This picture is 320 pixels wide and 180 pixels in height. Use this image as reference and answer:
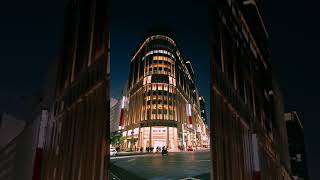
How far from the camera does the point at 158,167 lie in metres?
4.74

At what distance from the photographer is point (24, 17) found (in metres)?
3.39

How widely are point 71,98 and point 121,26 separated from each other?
144cm

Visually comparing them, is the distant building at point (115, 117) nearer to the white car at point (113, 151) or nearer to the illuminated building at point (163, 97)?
the white car at point (113, 151)

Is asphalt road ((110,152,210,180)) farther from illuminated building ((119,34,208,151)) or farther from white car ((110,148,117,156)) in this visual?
illuminated building ((119,34,208,151))

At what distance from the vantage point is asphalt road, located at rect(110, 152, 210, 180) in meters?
4.14

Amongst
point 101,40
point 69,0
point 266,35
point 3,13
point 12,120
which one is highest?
point 266,35

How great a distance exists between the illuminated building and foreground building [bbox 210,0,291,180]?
109cm

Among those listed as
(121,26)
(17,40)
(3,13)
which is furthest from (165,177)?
(3,13)

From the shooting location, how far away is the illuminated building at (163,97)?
611 centimetres

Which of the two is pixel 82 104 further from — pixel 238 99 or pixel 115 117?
pixel 238 99

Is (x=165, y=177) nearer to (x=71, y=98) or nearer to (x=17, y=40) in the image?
(x=71, y=98)

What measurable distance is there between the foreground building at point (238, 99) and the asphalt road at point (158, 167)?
2.58 feet

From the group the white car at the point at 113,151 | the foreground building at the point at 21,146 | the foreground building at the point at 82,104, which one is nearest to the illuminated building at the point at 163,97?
the white car at the point at 113,151

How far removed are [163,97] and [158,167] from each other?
4532mm
